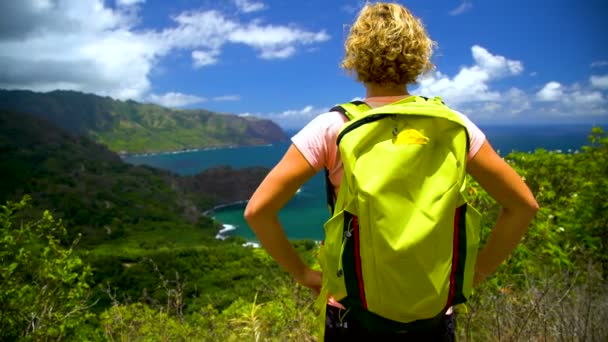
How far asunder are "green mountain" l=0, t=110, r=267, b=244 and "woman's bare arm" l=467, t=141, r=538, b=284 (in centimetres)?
5298

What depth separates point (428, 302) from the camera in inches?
41.6

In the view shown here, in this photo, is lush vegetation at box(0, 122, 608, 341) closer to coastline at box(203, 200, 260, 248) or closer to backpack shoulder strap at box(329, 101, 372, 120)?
backpack shoulder strap at box(329, 101, 372, 120)

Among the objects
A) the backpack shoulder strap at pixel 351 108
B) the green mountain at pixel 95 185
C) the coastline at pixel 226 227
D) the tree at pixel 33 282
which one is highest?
the backpack shoulder strap at pixel 351 108

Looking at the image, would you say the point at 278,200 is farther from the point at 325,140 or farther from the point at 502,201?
the point at 502,201

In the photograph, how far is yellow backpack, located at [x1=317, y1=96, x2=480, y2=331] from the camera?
1019mm

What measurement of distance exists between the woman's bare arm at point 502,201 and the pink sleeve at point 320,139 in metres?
0.39

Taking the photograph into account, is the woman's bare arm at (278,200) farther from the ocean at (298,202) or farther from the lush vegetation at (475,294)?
the ocean at (298,202)

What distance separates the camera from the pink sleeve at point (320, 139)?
3.67 feet

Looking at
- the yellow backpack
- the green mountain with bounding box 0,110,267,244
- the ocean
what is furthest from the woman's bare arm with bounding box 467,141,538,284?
the green mountain with bounding box 0,110,267,244

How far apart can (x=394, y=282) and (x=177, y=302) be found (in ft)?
5.75

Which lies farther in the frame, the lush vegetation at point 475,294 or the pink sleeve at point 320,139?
the lush vegetation at point 475,294

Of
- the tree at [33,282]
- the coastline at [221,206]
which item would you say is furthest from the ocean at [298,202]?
the tree at [33,282]

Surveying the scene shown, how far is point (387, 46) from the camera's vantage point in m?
1.16

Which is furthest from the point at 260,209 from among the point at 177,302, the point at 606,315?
the point at 606,315
